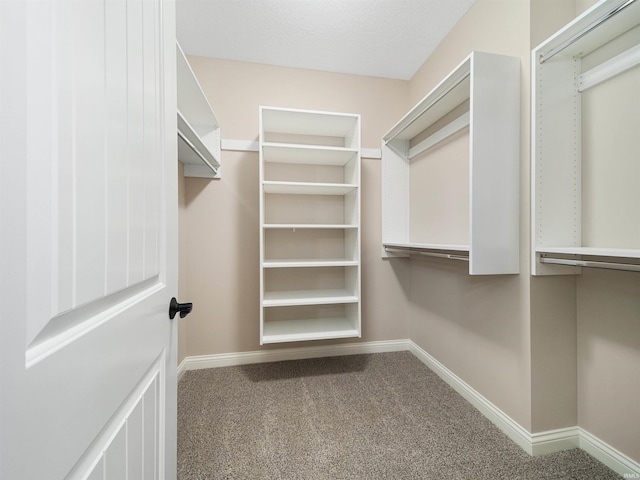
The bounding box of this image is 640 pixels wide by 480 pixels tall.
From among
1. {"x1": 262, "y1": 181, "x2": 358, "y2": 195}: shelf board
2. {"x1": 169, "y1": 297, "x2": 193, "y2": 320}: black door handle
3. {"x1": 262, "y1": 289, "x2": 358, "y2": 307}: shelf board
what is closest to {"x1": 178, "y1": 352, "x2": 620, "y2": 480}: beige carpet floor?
{"x1": 262, "y1": 289, "x2": 358, "y2": 307}: shelf board

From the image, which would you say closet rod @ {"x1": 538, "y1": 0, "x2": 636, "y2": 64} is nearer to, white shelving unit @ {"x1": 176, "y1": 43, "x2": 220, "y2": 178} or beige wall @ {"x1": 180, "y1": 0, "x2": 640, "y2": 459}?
beige wall @ {"x1": 180, "y1": 0, "x2": 640, "y2": 459}

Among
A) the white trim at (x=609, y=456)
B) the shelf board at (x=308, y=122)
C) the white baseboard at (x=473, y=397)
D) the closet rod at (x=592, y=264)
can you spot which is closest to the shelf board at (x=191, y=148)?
the shelf board at (x=308, y=122)

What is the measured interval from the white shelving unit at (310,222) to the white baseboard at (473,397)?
299 mm

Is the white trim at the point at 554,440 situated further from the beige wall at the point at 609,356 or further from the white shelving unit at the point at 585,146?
the white shelving unit at the point at 585,146

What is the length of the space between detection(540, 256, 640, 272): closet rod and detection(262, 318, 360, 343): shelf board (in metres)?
1.20

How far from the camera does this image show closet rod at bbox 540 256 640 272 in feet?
2.94

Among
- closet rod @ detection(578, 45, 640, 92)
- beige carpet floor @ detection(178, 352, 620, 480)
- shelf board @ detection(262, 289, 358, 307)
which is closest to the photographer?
closet rod @ detection(578, 45, 640, 92)

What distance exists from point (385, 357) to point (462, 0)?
2.61 m

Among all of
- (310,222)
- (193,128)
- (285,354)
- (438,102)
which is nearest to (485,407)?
(285,354)

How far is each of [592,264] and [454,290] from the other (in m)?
0.89

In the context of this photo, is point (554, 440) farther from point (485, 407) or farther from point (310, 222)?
point (310, 222)

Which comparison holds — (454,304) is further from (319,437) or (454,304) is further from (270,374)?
(270,374)

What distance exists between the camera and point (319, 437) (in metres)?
1.39

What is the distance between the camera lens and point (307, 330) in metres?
2.00
